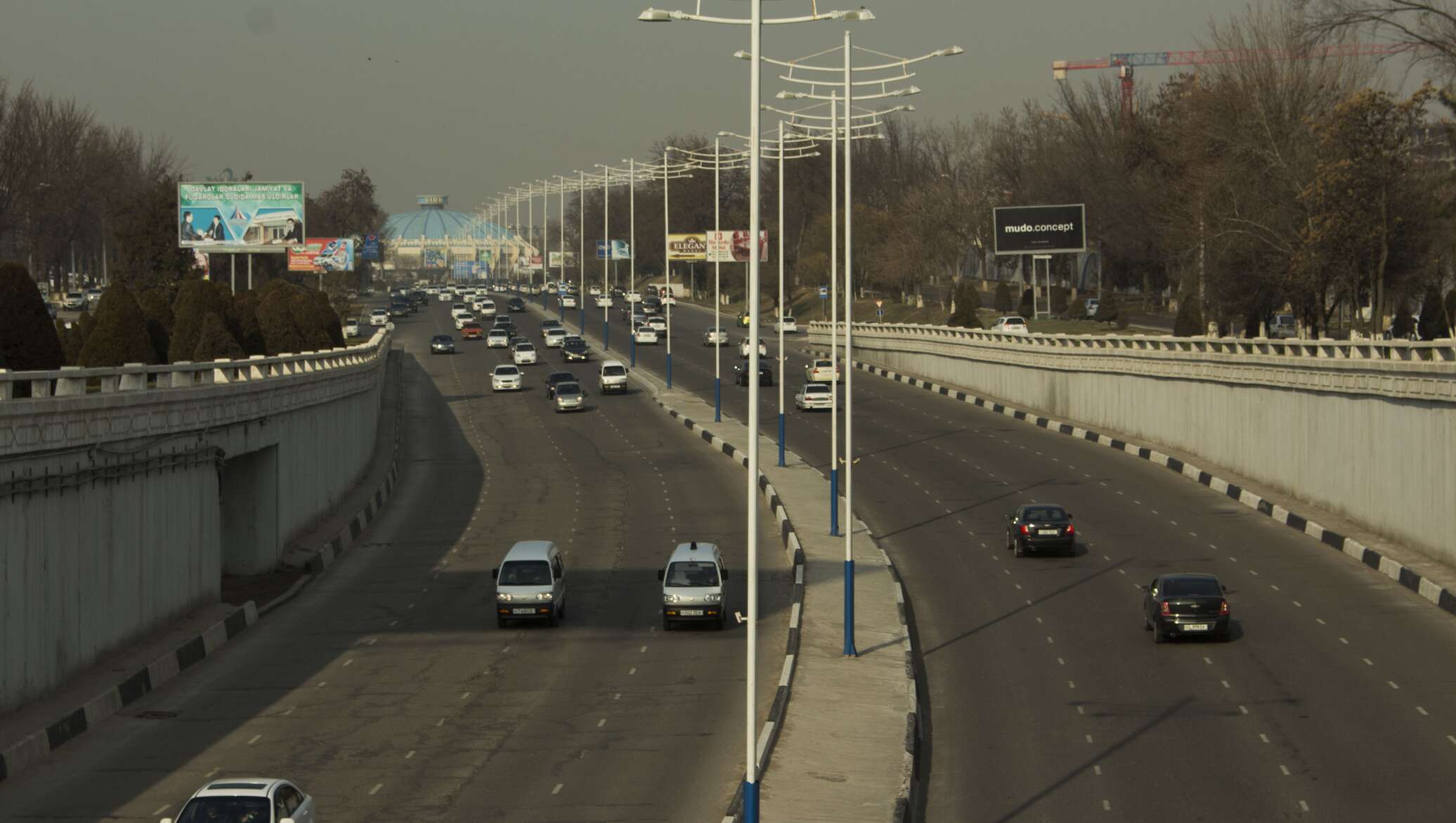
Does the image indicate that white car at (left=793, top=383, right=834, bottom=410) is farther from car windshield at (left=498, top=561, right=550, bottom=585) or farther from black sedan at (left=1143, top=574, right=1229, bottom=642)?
black sedan at (left=1143, top=574, right=1229, bottom=642)

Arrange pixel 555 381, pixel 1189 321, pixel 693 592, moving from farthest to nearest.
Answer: pixel 1189 321, pixel 555 381, pixel 693 592

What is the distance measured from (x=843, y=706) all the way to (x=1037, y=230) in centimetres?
Answer: 7938

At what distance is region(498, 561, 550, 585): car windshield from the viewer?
33.9 m

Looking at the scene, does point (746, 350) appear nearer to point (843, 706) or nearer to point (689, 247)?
point (689, 247)

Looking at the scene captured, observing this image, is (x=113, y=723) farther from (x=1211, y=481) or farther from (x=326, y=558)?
(x=1211, y=481)

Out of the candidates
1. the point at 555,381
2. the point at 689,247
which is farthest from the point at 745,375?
the point at 689,247

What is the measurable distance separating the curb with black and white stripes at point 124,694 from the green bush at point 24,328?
6.60 m

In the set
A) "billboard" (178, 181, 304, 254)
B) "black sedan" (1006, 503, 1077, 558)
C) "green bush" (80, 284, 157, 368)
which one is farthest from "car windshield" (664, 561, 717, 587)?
"billboard" (178, 181, 304, 254)

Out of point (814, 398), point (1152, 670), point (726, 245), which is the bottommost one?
point (1152, 670)

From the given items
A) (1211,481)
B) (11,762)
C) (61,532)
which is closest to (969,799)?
(11,762)

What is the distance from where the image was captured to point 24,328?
33969 mm

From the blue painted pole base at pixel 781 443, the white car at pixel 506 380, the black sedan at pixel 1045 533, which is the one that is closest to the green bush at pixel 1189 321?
the blue painted pole base at pixel 781 443

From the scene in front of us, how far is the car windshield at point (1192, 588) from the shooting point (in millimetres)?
31641

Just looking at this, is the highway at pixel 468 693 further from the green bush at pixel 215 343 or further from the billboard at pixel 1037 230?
the billboard at pixel 1037 230
